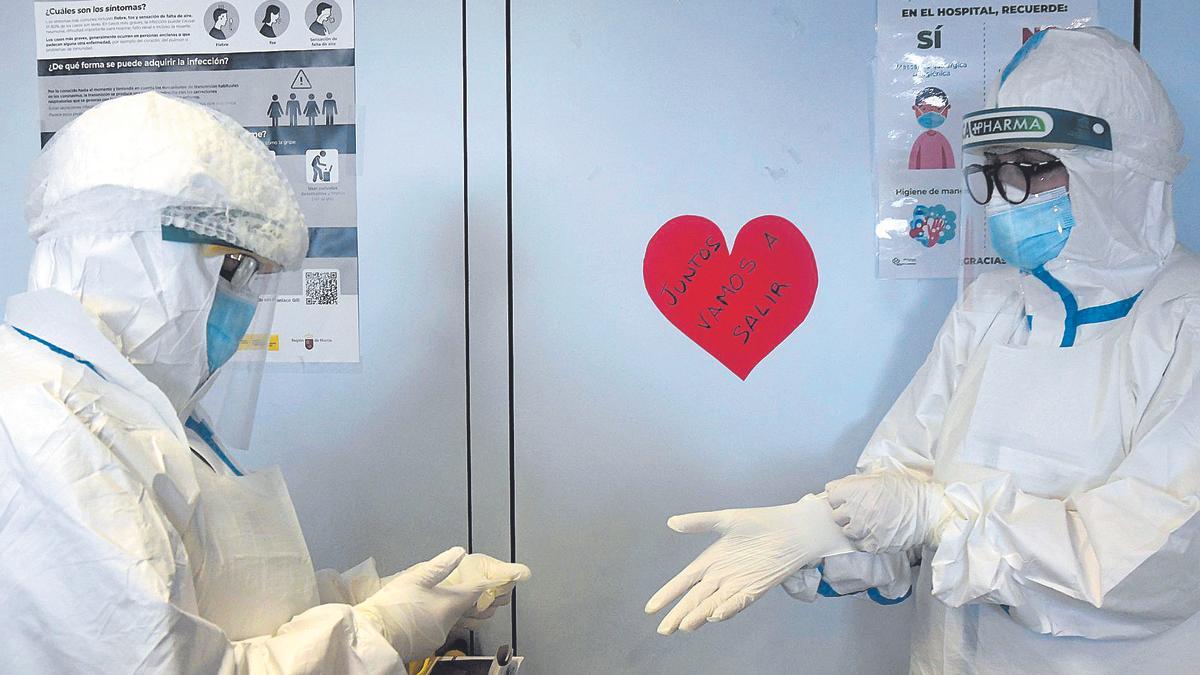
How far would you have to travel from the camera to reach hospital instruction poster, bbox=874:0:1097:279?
1.84 meters

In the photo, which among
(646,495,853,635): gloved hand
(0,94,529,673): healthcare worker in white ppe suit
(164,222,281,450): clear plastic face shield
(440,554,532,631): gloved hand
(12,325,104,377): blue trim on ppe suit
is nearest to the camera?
(0,94,529,673): healthcare worker in white ppe suit

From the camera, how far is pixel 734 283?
1911 mm

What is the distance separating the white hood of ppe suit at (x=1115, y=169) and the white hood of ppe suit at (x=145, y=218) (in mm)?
1127

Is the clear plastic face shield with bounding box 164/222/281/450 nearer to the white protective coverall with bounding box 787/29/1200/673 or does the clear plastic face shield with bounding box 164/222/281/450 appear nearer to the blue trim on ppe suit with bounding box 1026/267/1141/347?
the white protective coverall with bounding box 787/29/1200/673

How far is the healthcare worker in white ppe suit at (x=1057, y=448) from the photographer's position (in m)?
1.27

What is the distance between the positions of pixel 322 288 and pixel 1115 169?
1.44 meters

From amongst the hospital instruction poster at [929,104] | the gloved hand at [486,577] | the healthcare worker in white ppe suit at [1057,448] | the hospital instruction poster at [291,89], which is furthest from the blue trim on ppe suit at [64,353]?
the hospital instruction poster at [929,104]

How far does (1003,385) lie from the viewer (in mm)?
1469

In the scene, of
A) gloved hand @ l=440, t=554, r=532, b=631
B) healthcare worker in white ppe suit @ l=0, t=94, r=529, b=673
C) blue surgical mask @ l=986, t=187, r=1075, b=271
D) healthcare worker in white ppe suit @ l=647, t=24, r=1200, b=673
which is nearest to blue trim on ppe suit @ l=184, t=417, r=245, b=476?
healthcare worker in white ppe suit @ l=0, t=94, r=529, b=673

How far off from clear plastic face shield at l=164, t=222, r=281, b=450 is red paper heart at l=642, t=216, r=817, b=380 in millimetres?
823

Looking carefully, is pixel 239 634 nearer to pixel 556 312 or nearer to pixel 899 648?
pixel 556 312

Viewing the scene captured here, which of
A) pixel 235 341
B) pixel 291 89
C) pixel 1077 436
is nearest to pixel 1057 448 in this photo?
pixel 1077 436

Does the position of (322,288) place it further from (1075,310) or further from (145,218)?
(1075,310)

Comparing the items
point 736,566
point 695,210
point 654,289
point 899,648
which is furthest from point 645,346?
point 899,648
